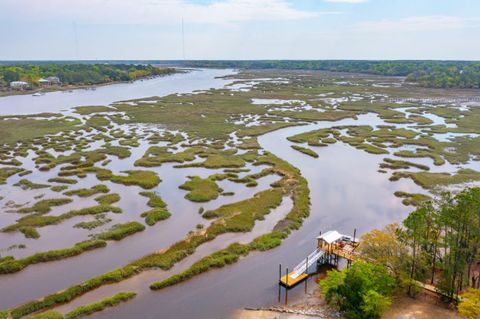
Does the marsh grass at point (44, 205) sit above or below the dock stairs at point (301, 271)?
above

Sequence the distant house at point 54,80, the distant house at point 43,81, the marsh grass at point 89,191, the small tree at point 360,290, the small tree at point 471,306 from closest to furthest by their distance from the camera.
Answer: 1. the small tree at point 471,306
2. the small tree at point 360,290
3. the marsh grass at point 89,191
4. the distant house at point 43,81
5. the distant house at point 54,80

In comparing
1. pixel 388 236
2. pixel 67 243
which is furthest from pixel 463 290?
pixel 67 243

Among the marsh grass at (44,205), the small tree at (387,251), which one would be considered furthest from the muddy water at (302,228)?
the marsh grass at (44,205)

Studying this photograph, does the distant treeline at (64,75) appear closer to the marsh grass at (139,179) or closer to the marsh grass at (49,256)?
the marsh grass at (139,179)

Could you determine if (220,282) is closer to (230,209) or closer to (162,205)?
(230,209)

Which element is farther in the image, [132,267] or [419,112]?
[419,112]

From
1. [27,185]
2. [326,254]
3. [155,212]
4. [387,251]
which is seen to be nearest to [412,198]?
[326,254]

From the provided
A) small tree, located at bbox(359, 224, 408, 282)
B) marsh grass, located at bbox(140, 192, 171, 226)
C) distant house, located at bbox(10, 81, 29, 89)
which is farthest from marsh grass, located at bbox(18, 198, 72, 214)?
distant house, located at bbox(10, 81, 29, 89)

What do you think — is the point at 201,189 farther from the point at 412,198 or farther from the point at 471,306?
the point at 471,306
